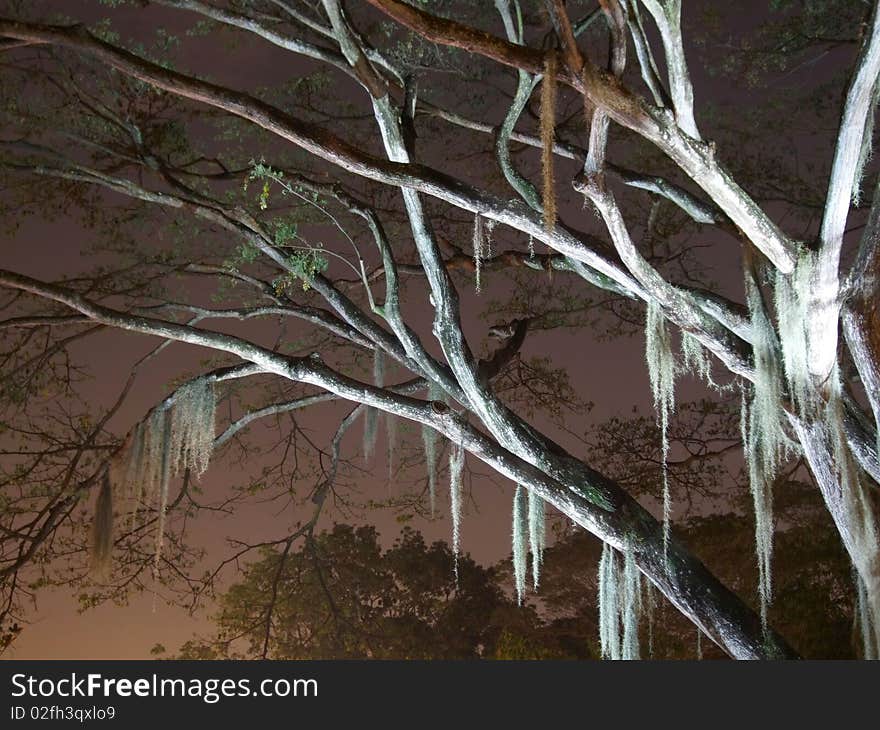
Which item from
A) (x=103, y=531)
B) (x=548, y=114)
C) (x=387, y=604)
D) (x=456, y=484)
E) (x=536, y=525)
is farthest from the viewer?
(x=387, y=604)

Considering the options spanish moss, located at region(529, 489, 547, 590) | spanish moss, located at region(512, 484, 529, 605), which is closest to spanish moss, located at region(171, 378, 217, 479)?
spanish moss, located at region(512, 484, 529, 605)

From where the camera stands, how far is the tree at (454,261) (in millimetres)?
5305

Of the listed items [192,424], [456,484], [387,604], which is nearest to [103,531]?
[192,424]

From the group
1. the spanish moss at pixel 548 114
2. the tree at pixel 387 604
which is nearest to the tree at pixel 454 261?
the spanish moss at pixel 548 114

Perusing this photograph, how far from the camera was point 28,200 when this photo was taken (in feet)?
28.2

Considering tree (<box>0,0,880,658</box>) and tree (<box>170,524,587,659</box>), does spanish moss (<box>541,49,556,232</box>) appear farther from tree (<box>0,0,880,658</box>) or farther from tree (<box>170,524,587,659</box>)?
tree (<box>170,524,587,659</box>)

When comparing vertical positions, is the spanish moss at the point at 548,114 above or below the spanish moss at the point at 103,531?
above

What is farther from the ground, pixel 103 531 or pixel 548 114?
pixel 548 114

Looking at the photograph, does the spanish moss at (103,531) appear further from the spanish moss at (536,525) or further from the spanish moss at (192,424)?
the spanish moss at (536,525)

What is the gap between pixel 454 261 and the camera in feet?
25.9

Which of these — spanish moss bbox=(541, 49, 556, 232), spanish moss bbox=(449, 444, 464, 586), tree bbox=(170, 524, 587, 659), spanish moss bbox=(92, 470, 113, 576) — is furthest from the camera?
tree bbox=(170, 524, 587, 659)

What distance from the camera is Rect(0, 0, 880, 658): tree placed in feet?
17.4

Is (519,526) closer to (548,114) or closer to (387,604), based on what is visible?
(548,114)

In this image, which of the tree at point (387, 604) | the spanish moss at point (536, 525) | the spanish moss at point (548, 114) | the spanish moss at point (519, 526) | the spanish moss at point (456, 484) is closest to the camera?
the spanish moss at point (548, 114)
